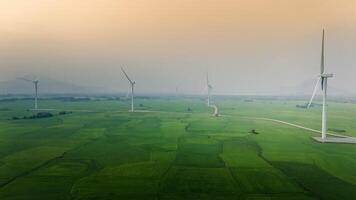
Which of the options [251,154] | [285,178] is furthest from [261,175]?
[251,154]

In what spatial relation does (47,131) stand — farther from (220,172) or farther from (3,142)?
(220,172)

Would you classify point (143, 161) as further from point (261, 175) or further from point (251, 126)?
point (251, 126)

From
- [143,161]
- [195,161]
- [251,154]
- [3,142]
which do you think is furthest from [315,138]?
[3,142]

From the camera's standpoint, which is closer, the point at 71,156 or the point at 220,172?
the point at 220,172

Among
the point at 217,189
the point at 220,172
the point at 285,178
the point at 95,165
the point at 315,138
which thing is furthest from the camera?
the point at 315,138

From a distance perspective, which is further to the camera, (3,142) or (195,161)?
(3,142)

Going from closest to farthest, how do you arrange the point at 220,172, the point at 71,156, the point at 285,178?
Answer: the point at 285,178 < the point at 220,172 < the point at 71,156

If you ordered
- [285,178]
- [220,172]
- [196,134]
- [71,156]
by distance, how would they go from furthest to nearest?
[196,134], [71,156], [220,172], [285,178]

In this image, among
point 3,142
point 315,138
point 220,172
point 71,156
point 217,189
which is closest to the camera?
point 217,189
